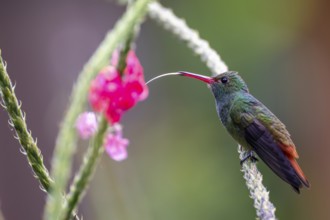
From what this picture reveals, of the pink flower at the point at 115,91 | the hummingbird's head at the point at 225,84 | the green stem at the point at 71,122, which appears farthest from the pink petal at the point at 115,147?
the hummingbird's head at the point at 225,84

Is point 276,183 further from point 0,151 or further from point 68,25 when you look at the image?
point 68,25

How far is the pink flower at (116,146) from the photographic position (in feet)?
4.05

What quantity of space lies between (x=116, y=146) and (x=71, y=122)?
1.15ft

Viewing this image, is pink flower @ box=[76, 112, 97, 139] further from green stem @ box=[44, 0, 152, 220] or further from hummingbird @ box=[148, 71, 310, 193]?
hummingbird @ box=[148, 71, 310, 193]

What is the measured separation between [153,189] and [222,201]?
2.63 feet

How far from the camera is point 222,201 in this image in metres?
6.68

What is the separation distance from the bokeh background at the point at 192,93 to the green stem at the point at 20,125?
15.7ft

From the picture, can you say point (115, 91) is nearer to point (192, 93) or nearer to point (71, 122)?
point (71, 122)

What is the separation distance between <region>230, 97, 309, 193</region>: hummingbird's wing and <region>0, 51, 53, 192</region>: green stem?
1.80 metres

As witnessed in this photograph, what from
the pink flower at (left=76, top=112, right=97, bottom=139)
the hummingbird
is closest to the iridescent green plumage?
the hummingbird

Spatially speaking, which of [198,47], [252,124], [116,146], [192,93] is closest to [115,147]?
[116,146]

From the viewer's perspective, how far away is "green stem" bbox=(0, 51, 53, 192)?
125 centimetres

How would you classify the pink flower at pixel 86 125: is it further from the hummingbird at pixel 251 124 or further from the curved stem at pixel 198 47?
the hummingbird at pixel 251 124

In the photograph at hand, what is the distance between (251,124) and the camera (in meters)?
3.42
